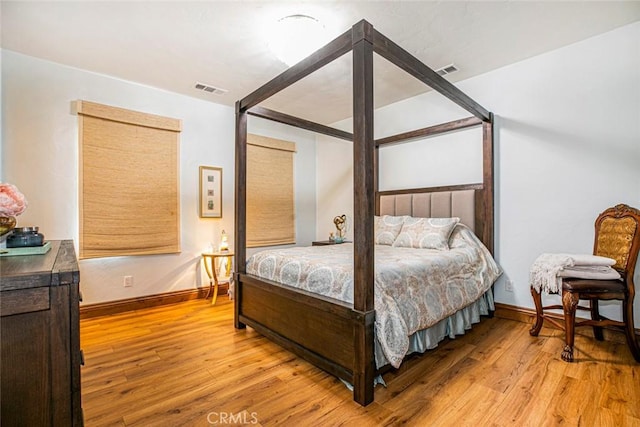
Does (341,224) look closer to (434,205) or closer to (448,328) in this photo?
(434,205)

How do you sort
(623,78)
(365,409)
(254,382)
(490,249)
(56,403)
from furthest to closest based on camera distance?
(490,249) → (623,78) → (254,382) → (365,409) → (56,403)

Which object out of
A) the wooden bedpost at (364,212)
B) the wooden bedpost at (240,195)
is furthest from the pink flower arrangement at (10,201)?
the wooden bedpost at (364,212)

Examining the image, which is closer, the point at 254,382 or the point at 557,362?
the point at 254,382

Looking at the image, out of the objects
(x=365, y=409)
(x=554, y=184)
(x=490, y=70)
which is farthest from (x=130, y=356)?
(x=490, y=70)

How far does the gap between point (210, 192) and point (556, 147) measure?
4.00 meters

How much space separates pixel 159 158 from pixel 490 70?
3.97 metres

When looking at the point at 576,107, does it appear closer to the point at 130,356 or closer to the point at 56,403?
the point at 56,403

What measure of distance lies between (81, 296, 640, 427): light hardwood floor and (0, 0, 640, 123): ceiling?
104 inches

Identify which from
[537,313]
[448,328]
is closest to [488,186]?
[537,313]

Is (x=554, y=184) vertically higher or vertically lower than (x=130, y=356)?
higher

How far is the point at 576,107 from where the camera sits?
2799 mm

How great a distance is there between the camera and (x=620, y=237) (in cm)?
242

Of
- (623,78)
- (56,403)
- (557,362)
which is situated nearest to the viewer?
(56,403)

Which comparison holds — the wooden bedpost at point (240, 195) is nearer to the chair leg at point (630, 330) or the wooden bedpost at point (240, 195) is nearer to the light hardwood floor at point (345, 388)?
the light hardwood floor at point (345, 388)
